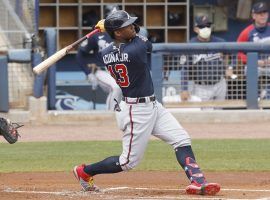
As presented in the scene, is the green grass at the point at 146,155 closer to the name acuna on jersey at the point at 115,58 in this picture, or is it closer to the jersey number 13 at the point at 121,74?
the jersey number 13 at the point at 121,74

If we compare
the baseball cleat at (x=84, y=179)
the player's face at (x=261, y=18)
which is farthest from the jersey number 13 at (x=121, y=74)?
the player's face at (x=261, y=18)

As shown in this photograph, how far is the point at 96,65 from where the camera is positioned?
15773mm

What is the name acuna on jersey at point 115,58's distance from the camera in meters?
7.79

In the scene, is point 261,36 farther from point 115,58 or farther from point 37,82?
point 115,58

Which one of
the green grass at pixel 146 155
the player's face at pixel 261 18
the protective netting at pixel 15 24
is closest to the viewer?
the green grass at pixel 146 155

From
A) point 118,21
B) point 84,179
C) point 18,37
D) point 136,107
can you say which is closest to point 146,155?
point 84,179

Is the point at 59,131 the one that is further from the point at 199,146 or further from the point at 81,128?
the point at 199,146

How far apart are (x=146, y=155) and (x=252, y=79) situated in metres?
4.05

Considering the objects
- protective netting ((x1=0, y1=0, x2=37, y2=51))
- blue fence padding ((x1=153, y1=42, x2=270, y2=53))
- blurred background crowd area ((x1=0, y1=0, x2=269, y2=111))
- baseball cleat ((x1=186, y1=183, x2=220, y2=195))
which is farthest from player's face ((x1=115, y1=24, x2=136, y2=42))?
protective netting ((x1=0, y1=0, x2=37, y2=51))

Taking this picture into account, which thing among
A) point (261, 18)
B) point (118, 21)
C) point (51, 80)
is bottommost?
point (51, 80)

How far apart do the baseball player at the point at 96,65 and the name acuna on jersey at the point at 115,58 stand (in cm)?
682

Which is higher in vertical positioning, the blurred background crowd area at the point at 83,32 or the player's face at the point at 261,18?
the player's face at the point at 261,18

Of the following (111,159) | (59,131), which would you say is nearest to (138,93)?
(111,159)

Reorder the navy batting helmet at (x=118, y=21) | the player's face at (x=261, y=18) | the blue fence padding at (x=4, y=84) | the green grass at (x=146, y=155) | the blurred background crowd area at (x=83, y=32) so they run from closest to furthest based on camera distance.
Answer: the navy batting helmet at (x=118, y=21) → the green grass at (x=146, y=155) → the blue fence padding at (x=4, y=84) → the blurred background crowd area at (x=83, y=32) → the player's face at (x=261, y=18)
